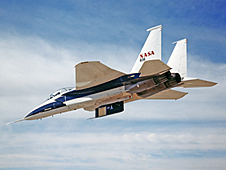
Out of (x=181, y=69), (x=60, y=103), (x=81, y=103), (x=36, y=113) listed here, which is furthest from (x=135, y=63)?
(x=36, y=113)

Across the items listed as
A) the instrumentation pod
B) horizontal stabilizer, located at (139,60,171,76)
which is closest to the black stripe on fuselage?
horizontal stabilizer, located at (139,60,171,76)

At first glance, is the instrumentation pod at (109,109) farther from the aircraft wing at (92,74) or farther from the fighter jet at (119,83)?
the aircraft wing at (92,74)

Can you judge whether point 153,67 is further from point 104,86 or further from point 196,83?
point 196,83

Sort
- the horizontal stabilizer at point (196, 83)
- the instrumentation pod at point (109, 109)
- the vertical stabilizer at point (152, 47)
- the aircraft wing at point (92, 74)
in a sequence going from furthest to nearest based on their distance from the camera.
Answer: the instrumentation pod at point (109, 109)
the vertical stabilizer at point (152, 47)
the horizontal stabilizer at point (196, 83)
the aircraft wing at point (92, 74)

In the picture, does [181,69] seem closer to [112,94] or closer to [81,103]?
[112,94]

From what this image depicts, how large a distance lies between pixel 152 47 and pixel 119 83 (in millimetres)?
4967

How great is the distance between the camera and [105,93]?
26.6 metres

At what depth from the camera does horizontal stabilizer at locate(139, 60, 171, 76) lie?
70.9 feet

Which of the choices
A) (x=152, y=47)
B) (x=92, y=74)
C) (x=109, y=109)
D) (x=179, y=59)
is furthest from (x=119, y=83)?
(x=179, y=59)

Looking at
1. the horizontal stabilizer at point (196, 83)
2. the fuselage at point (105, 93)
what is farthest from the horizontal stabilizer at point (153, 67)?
the horizontal stabilizer at point (196, 83)

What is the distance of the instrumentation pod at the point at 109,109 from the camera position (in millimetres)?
28656

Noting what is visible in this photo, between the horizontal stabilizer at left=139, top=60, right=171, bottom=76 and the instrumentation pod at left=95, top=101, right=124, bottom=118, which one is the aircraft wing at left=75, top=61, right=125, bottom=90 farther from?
the instrumentation pod at left=95, top=101, right=124, bottom=118

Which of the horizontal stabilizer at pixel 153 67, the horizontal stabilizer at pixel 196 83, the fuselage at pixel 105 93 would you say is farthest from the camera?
the horizontal stabilizer at pixel 196 83

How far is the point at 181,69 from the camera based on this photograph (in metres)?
25.9
